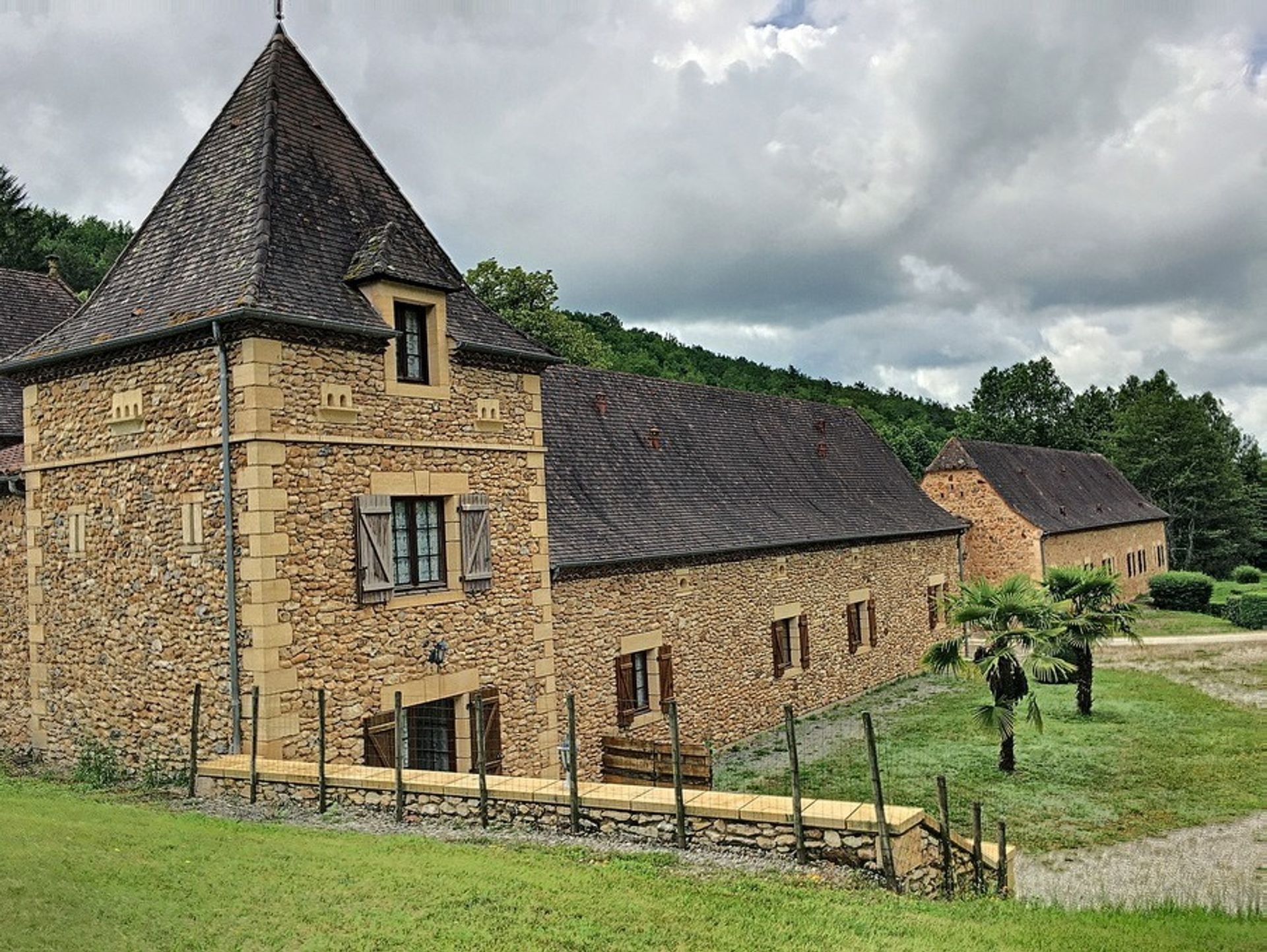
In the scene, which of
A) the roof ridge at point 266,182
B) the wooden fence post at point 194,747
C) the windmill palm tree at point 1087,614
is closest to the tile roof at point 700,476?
the windmill palm tree at point 1087,614

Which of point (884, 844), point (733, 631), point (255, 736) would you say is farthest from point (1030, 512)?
point (255, 736)

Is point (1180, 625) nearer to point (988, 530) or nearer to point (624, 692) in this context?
point (988, 530)

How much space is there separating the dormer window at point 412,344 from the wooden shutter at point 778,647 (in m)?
10.7

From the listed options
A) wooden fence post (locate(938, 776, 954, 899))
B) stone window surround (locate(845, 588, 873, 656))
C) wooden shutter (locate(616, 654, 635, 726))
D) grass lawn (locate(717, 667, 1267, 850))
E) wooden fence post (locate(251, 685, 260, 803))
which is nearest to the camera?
wooden fence post (locate(938, 776, 954, 899))

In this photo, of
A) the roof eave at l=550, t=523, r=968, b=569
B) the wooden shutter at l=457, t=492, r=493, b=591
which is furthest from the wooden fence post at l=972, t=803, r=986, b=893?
the roof eave at l=550, t=523, r=968, b=569

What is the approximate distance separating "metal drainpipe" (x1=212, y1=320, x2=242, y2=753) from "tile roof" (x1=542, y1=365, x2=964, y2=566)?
17.8 ft

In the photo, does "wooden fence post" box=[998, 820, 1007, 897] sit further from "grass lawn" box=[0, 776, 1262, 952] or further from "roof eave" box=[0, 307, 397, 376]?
"roof eave" box=[0, 307, 397, 376]

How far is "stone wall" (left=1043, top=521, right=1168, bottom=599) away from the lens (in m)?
40.8

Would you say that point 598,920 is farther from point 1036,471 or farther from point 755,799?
point 1036,471

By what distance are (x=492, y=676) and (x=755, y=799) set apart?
5.61m

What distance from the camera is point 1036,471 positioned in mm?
45594

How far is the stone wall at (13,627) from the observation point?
15148mm

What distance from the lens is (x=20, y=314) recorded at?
61.5 ft

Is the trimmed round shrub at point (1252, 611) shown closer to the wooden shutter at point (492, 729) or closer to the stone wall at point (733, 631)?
the stone wall at point (733, 631)
